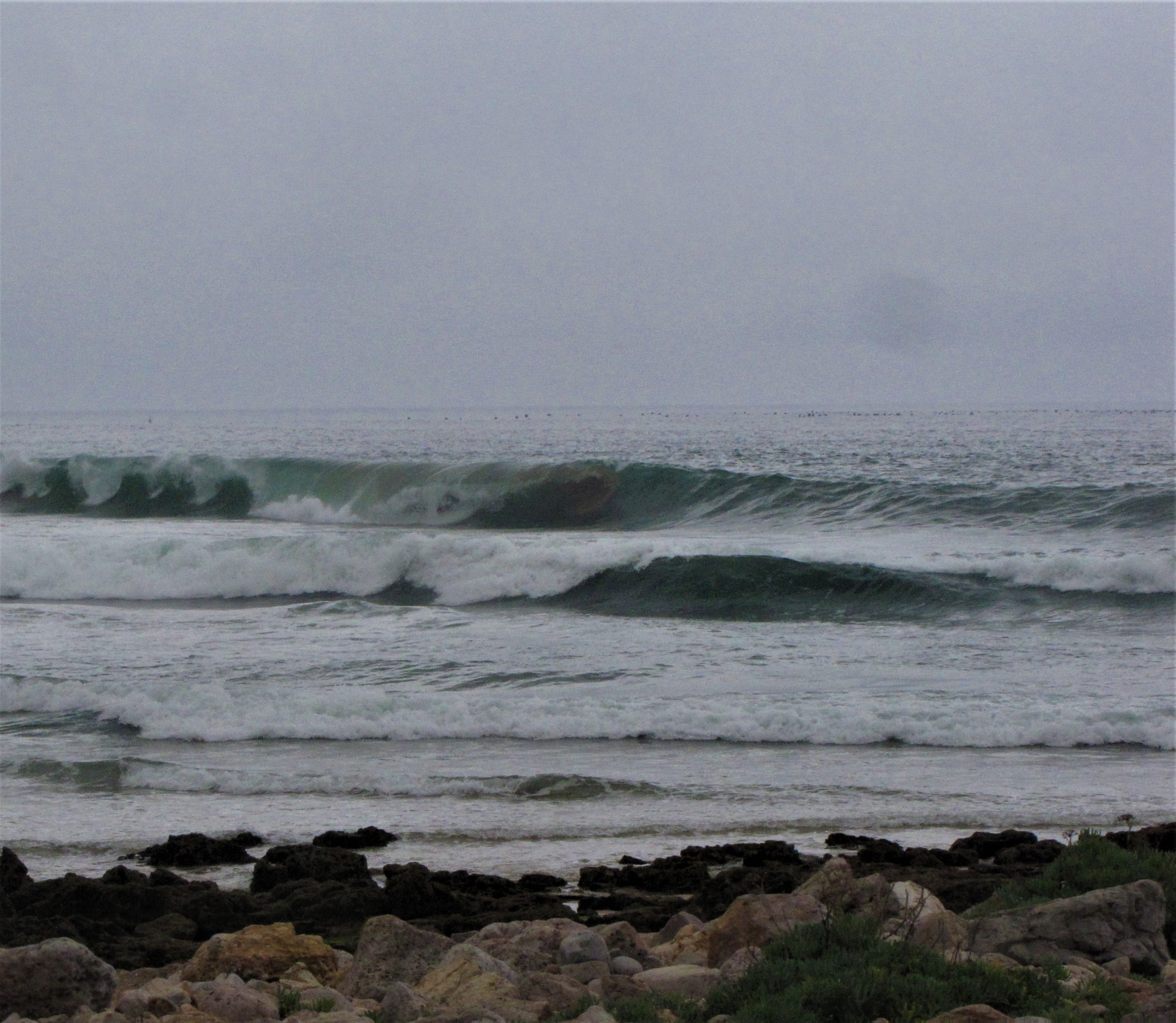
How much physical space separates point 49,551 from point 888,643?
1587cm

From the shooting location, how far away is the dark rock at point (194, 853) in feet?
24.4

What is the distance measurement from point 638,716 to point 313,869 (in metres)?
4.50

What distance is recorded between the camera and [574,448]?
177ft

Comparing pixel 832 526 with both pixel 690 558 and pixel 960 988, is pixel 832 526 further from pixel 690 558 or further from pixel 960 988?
pixel 960 988

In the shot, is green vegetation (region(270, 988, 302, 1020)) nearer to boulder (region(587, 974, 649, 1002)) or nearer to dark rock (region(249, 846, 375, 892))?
boulder (region(587, 974, 649, 1002))

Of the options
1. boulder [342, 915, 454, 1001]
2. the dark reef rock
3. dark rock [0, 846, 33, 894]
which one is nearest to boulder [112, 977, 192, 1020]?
boulder [342, 915, 454, 1001]

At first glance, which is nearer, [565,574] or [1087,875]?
[1087,875]

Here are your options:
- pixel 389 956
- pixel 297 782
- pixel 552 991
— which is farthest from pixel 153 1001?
pixel 297 782

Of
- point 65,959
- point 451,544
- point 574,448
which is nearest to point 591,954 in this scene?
point 65,959

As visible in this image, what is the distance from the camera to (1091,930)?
4.55 metres

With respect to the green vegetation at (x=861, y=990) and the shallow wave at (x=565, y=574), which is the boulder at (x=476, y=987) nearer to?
the green vegetation at (x=861, y=990)

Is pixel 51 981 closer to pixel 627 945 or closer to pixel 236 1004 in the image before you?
pixel 236 1004

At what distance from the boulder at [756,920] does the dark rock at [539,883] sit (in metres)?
2.00

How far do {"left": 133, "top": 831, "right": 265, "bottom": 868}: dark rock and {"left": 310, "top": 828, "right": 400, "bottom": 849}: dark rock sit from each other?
1.44 ft
